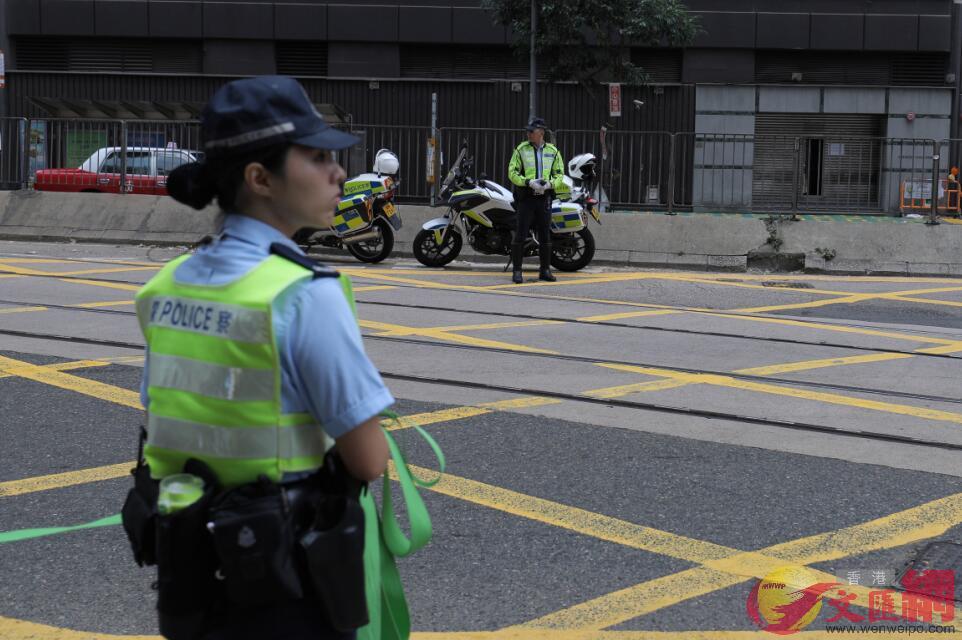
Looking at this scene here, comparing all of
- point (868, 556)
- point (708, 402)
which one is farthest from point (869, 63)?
point (868, 556)

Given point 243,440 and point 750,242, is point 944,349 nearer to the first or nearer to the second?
point 750,242

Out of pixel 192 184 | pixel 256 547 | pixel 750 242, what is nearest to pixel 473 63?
pixel 750 242

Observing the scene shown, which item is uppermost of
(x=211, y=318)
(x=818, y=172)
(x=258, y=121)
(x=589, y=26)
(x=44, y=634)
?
(x=589, y=26)

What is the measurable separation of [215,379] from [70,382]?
5.83 metres

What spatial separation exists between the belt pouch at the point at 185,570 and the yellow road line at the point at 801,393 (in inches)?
226

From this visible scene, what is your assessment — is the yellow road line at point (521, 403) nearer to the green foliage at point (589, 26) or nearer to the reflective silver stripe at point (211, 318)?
the reflective silver stripe at point (211, 318)

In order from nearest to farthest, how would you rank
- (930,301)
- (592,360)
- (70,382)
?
(70,382) < (592,360) < (930,301)

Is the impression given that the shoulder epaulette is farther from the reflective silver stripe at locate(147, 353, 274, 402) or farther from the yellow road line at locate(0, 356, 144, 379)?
the yellow road line at locate(0, 356, 144, 379)

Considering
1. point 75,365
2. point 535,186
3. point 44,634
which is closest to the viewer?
point 44,634

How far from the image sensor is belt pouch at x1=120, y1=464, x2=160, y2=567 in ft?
7.72

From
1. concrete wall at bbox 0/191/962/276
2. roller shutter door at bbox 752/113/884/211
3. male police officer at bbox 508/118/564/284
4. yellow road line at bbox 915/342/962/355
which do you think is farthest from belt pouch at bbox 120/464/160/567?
roller shutter door at bbox 752/113/884/211

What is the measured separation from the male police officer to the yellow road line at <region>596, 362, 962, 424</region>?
5.22 metres

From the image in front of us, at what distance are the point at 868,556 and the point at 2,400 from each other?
495 centimetres

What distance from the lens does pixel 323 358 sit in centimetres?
220
